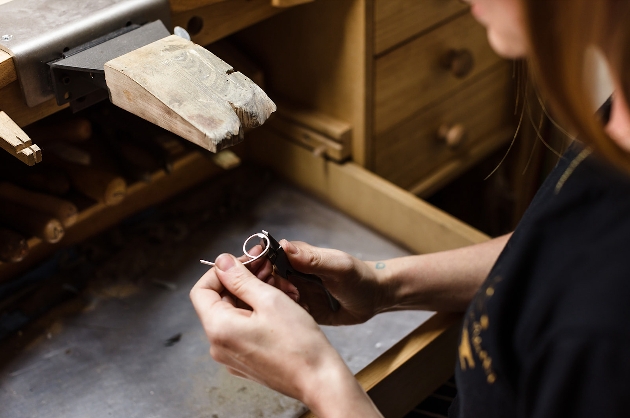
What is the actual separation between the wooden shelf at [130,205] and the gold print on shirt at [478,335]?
1.74 feet

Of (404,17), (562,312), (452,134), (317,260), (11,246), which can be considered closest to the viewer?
(562,312)

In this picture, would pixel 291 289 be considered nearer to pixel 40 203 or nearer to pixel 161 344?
pixel 161 344

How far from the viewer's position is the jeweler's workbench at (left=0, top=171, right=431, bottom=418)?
70 cm

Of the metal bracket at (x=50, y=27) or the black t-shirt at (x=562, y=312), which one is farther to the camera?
the metal bracket at (x=50, y=27)

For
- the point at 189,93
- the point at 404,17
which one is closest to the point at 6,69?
the point at 189,93

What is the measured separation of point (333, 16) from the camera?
888mm

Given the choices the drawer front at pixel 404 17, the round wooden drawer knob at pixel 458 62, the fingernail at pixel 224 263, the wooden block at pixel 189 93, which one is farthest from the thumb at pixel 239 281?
the round wooden drawer knob at pixel 458 62

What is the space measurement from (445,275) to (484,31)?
50cm

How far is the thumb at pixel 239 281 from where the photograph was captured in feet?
1.81

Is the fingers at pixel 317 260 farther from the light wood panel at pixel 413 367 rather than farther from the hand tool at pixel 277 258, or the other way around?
the light wood panel at pixel 413 367

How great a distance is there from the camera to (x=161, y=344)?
78 cm

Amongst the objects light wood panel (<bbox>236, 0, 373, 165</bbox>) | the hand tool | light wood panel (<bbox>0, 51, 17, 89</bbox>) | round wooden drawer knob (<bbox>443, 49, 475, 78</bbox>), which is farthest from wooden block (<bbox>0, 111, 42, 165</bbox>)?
round wooden drawer knob (<bbox>443, 49, 475, 78</bbox>)

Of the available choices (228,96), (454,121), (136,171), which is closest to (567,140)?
(454,121)

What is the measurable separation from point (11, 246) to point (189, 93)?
362 millimetres
